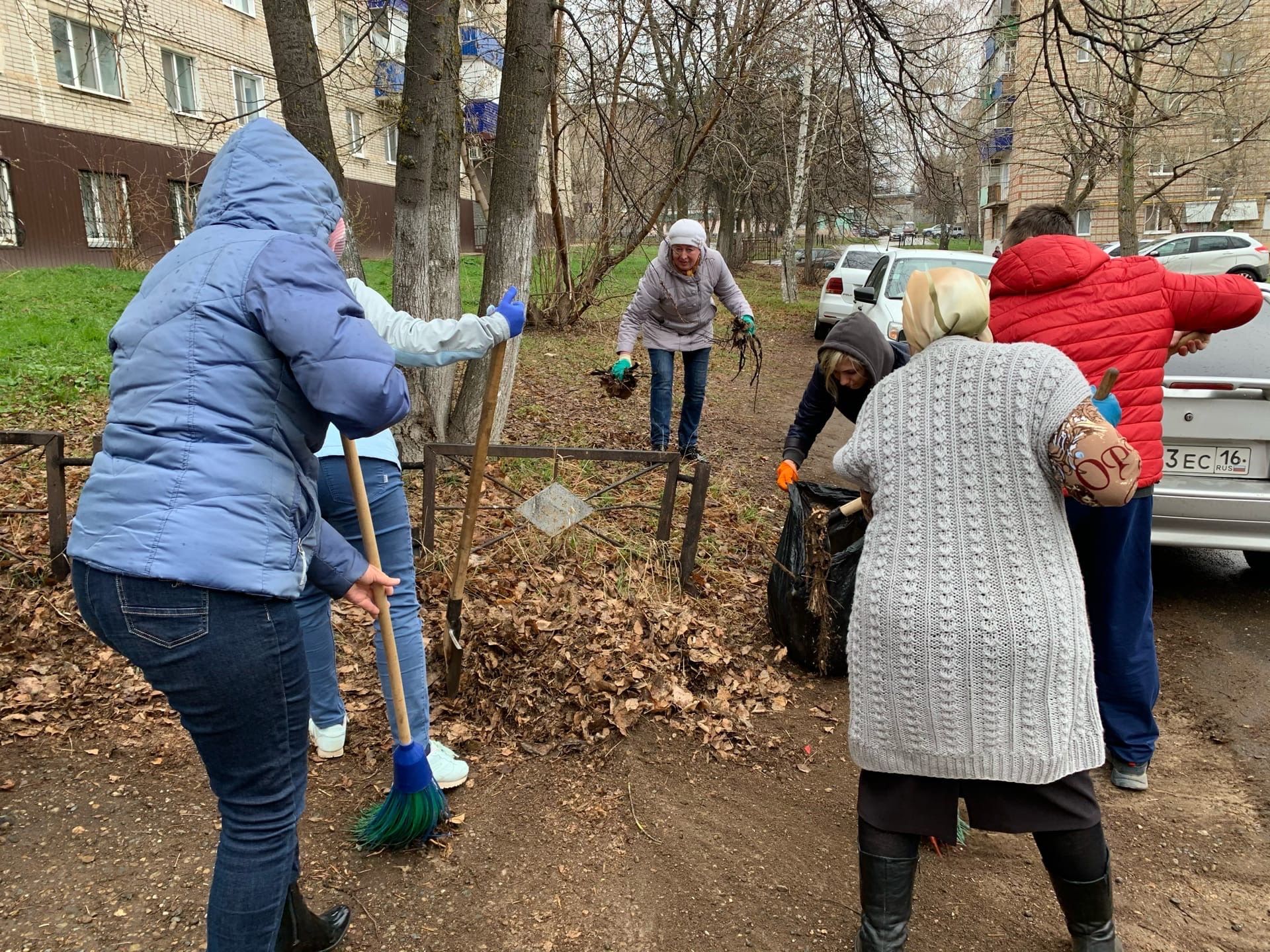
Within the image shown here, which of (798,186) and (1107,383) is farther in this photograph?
(798,186)

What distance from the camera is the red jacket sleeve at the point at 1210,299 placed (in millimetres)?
2609

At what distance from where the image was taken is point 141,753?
9.76 ft

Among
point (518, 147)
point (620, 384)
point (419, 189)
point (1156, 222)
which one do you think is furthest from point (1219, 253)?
point (419, 189)

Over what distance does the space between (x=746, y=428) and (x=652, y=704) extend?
486 cm

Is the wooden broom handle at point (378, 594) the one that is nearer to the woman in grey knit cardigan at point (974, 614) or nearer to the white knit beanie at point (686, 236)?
the woman in grey knit cardigan at point (974, 614)

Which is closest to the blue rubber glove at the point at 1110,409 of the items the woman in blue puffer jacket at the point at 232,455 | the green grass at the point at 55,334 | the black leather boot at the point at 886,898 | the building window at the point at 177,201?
the black leather boot at the point at 886,898

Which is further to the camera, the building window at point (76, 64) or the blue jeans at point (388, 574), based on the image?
the building window at point (76, 64)

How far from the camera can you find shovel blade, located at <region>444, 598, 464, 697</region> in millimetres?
3111

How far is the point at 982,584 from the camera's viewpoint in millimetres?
1806

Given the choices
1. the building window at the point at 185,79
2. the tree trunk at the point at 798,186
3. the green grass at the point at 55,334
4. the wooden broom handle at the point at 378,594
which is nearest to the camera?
the wooden broom handle at the point at 378,594

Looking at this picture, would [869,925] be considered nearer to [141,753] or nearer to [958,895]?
[958,895]

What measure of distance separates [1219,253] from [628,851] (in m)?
21.8

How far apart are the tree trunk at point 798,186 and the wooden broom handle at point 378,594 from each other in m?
12.4

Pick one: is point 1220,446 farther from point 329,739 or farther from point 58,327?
point 58,327
